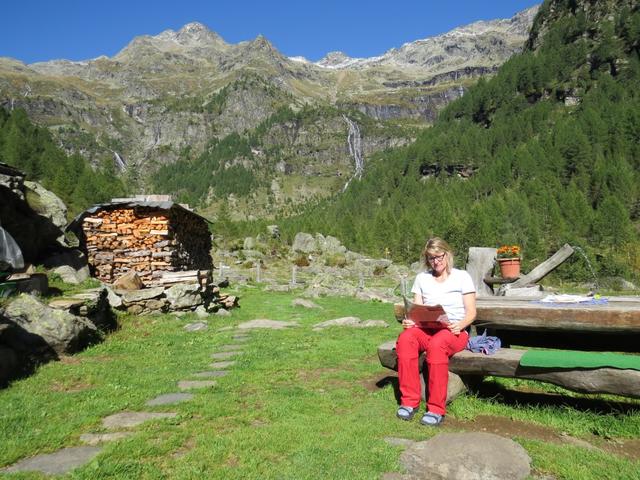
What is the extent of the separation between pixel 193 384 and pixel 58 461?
2.94 metres

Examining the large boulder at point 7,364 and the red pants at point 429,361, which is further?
the large boulder at point 7,364

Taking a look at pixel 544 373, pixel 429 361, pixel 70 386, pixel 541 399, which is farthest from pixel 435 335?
pixel 70 386

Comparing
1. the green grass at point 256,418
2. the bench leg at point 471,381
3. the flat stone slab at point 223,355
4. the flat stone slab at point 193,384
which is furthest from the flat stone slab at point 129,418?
the bench leg at point 471,381

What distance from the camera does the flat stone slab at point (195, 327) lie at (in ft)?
41.8

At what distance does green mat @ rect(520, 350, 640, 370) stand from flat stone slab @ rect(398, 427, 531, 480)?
1037mm

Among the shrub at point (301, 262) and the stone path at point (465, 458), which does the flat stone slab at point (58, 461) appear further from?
the shrub at point (301, 262)

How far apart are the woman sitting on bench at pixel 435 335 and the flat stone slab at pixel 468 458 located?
66 centimetres

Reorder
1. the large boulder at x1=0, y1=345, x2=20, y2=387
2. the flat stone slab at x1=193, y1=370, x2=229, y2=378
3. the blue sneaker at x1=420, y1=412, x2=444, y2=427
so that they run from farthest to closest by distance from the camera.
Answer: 1. the flat stone slab at x1=193, y1=370, x2=229, y2=378
2. the large boulder at x1=0, y1=345, x2=20, y2=387
3. the blue sneaker at x1=420, y1=412, x2=444, y2=427

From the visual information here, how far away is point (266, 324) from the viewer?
1395 cm

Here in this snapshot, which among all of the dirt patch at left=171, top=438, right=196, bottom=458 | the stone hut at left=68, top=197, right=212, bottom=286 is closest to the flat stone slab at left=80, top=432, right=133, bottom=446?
the dirt patch at left=171, top=438, right=196, bottom=458

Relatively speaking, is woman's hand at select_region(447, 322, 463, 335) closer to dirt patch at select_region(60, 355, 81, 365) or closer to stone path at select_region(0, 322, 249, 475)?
stone path at select_region(0, 322, 249, 475)

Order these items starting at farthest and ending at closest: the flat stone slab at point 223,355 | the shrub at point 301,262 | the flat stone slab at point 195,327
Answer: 1. the shrub at point 301,262
2. the flat stone slab at point 195,327
3. the flat stone slab at point 223,355

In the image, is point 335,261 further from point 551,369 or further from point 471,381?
point 551,369

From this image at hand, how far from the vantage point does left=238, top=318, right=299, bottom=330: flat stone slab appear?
13453 mm
